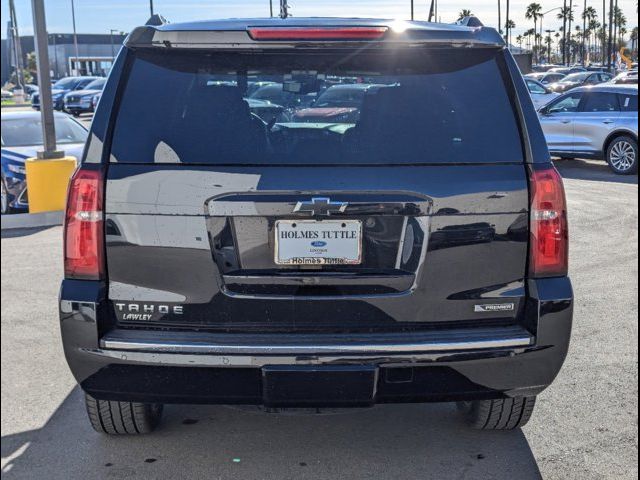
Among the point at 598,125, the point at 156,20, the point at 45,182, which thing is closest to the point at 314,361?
the point at 156,20

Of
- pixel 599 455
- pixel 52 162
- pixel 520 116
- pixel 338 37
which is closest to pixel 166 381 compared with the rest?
pixel 338 37

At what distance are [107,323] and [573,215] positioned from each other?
8.40 metres

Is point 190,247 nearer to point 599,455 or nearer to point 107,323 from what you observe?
point 107,323

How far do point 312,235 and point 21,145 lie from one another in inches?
389

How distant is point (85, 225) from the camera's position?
3.18 m

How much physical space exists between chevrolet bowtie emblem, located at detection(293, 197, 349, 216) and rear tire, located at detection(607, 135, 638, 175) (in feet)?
42.6

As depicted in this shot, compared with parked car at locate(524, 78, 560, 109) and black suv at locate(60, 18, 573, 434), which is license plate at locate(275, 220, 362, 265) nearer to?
black suv at locate(60, 18, 573, 434)

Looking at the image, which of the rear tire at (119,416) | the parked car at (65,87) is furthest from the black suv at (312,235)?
the parked car at (65,87)

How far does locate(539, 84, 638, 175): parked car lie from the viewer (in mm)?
14977

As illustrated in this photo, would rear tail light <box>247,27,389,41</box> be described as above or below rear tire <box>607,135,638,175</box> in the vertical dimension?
above

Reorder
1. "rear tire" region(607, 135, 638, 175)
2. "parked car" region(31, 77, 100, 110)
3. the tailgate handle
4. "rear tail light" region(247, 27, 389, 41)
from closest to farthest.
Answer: the tailgate handle → "rear tail light" region(247, 27, 389, 41) → "rear tire" region(607, 135, 638, 175) → "parked car" region(31, 77, 100, 110)

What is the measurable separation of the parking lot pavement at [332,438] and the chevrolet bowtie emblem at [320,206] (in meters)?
0.97

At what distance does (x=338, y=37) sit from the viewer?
Answer: 3205mm

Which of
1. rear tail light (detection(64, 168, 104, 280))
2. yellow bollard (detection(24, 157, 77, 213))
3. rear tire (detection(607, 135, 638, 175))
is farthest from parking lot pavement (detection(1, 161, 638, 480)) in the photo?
rear tire (detection(607, 135, 638, 175))
